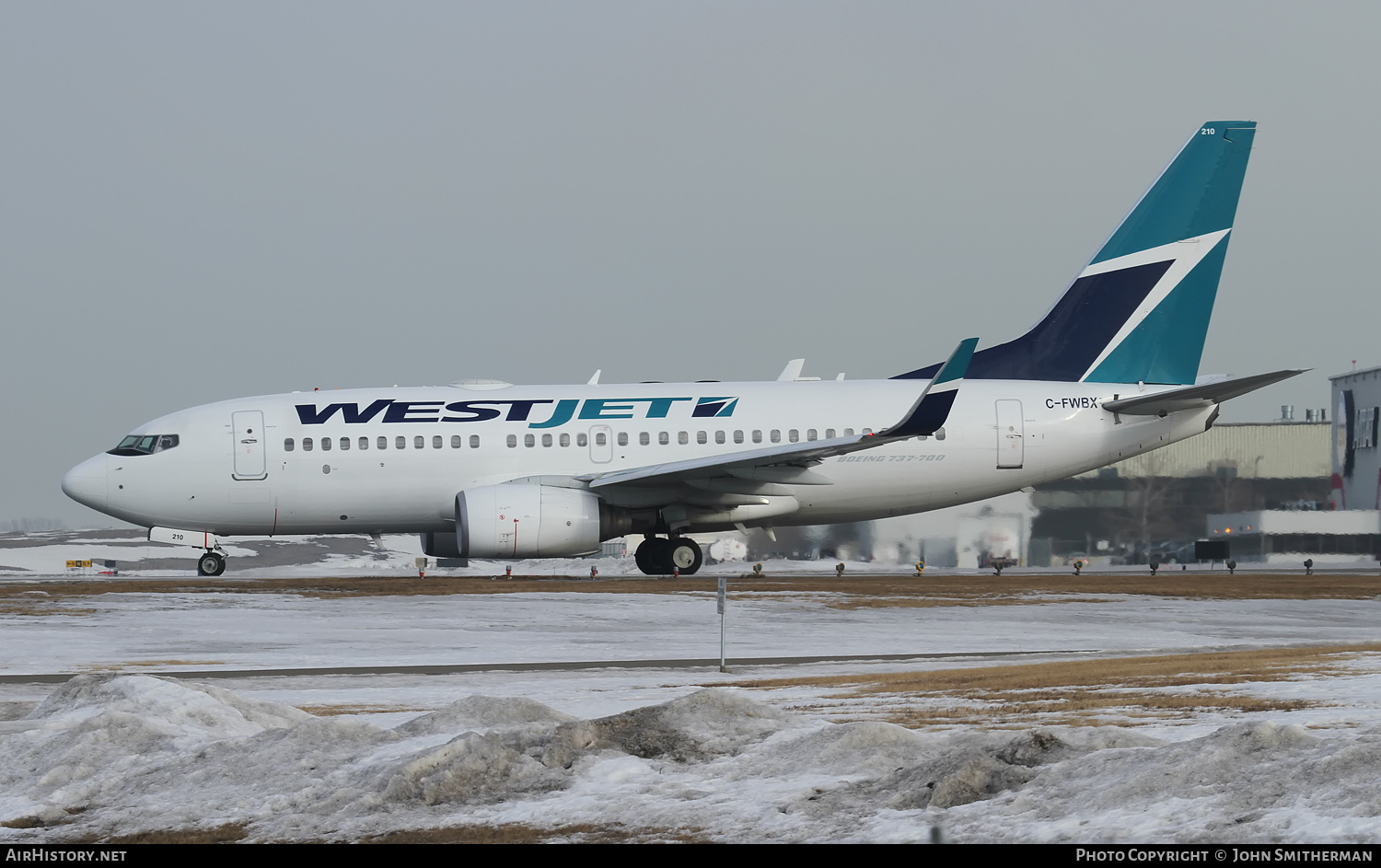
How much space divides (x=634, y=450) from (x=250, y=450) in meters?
7.62

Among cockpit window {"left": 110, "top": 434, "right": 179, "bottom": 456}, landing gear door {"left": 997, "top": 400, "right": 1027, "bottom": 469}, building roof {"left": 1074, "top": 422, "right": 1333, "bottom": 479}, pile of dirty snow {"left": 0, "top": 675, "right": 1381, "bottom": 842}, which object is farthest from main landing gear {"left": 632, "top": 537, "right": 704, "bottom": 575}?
pile of dirty snow {"left": 0, "top": 675, "right": 1381, "bottom": 842}

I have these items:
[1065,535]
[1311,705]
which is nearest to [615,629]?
[1311,705]

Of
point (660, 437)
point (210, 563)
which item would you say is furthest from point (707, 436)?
point (210, 563)

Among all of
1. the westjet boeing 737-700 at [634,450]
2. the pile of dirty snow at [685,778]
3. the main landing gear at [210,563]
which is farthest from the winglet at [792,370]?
the pile of dirty snow at [685,778]

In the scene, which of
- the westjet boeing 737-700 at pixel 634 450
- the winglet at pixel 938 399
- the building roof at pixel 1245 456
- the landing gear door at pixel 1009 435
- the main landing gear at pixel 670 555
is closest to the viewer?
the winglet at pixel 938 399

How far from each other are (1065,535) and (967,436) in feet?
37.7

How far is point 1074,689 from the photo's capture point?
10.9 m

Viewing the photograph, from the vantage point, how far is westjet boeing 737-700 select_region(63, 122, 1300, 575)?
2984 centimetres

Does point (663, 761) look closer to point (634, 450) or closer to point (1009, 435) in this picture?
point (634, 450)

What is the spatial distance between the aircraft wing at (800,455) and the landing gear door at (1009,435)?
3.43 m

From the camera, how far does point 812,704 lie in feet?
34.8

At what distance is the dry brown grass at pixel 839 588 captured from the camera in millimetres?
23812

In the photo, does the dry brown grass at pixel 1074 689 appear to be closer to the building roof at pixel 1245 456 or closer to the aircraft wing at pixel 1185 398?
the aircraft wing at pixel 1185 398

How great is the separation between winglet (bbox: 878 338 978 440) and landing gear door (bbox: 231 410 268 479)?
12258mm
